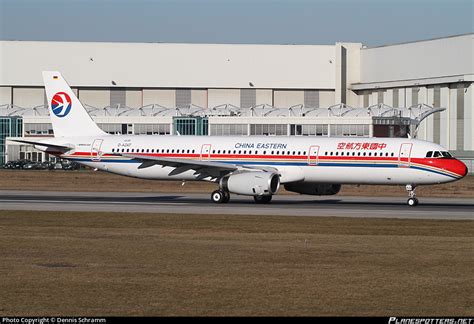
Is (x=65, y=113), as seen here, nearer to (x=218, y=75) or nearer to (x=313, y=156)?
(x=313, y=156)

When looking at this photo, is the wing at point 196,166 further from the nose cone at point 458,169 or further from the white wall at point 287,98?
the white wall at point 287,98

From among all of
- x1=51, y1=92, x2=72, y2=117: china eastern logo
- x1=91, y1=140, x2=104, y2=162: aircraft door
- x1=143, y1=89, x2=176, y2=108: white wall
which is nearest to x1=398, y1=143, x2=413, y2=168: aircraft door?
x1=91, y1=140, x2=104, y2=162: aircraft door


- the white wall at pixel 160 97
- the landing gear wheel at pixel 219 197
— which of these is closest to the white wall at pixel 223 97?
the white wall at pixel 160 97

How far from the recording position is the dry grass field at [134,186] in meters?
63.9

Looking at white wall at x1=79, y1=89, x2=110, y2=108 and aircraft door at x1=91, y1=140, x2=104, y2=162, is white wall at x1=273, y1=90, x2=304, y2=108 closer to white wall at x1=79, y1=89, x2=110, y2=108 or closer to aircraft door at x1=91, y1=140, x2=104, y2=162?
white wall at x1=79, y1=89, x2=110, y2=108

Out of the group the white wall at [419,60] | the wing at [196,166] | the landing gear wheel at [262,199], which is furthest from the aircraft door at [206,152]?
the white wall at [419,60]

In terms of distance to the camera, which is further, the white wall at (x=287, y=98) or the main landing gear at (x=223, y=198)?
the white wall at (x=287, y=98)

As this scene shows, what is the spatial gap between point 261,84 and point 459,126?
2792 centimetres

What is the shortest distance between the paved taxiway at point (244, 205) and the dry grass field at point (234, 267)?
17.1 feet

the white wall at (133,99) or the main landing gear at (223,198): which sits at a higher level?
the white wall at (133,99)

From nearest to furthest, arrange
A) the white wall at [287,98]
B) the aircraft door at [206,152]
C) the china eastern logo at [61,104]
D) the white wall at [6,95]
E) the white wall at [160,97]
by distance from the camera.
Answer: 1. the aircraft door at [206,152]
2. the china eastern logo at [61,104]
3. the white wall at [6,95]
4. the white wall at [160,97]
5. the white wall at [287,98]

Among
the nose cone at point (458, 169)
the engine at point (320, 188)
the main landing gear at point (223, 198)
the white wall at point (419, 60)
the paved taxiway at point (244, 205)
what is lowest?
the paved taxiway at point (244, 205)

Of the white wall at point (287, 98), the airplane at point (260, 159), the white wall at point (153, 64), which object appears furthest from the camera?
the white wall at point (287, 98)

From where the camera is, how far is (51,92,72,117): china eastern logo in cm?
5741
